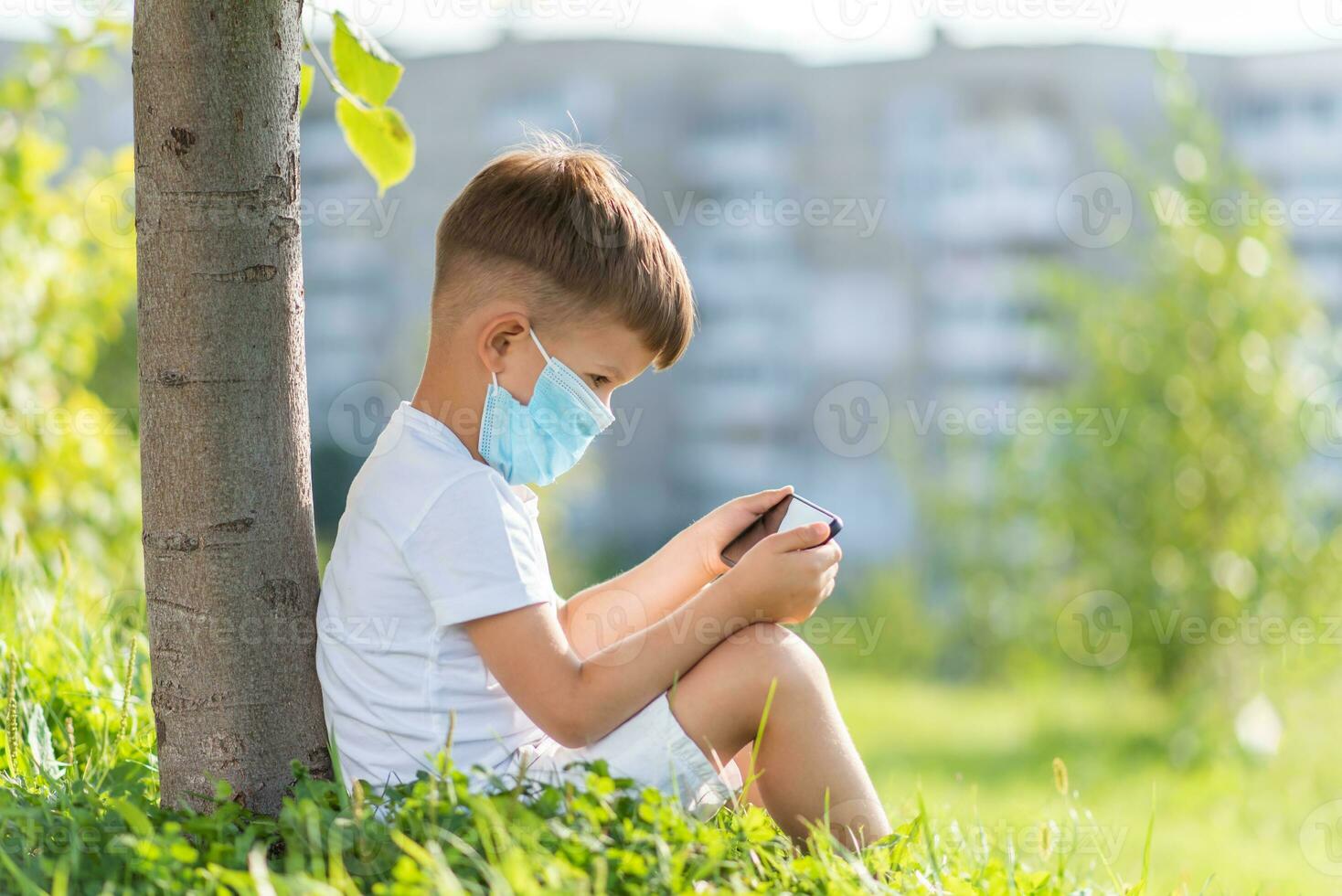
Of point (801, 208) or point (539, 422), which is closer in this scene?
point (539, 422)

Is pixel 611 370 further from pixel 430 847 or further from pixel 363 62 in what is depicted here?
pixel 430 847

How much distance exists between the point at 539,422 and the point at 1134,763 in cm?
667

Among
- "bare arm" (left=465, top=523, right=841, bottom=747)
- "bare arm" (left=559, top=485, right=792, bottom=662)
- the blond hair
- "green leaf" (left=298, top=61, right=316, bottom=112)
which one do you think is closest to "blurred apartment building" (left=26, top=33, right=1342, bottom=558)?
"bare arm" (left=559, top=485, right=792, bottom=662)

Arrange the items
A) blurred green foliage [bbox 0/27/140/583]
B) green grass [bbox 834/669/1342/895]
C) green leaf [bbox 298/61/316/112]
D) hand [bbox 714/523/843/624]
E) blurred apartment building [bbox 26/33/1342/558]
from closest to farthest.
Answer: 1. hand [bbox 714/523/843/624]
2. green leaf [bbox 298/61/316/112]
3. blurred green foliage [bbox 0/27/140/583]
4. green grass [bbox 834/669/1342/895]
5. blurred apartment building [bbox 26/33/1342/558]

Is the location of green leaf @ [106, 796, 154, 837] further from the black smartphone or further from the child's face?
the black smartphone

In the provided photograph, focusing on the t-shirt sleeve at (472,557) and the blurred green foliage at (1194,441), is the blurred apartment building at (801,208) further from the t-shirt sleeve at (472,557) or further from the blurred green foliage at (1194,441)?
the t-shirt sleeve at (472,557)

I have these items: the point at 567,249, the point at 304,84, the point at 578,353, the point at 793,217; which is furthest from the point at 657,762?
the point at 793,217

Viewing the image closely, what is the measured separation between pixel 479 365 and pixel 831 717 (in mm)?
750

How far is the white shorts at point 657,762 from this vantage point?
1.70m

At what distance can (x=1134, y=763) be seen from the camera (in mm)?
7484

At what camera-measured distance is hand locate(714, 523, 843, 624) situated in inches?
70.1

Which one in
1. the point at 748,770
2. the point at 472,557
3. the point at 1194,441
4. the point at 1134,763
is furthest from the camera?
the point at 1134,763

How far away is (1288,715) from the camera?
7.02 meters

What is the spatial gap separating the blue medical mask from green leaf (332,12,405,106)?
1.47 feet
